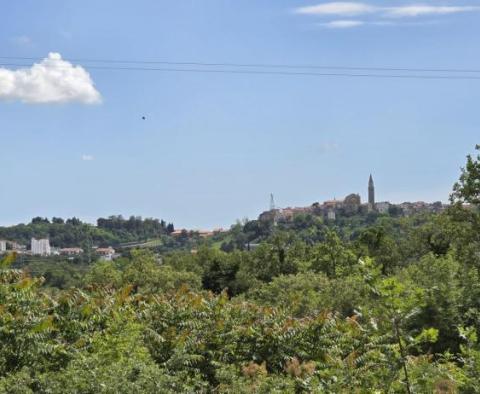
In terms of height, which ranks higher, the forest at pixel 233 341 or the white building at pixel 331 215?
the white building at pixel 331 215

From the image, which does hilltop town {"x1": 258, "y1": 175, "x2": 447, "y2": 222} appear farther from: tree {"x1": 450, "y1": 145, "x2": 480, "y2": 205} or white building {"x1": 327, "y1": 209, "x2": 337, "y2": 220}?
tree {"x1": 450, "y1": 145, "x2": 480, "y2": 205}

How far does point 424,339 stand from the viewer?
15.0 feet

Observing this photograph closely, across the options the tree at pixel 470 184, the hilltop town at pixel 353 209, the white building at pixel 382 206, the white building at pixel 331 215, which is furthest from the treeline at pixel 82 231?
the tree at pixel 470 184

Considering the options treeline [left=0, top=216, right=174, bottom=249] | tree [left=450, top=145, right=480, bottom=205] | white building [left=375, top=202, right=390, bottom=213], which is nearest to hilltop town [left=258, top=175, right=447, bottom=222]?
white building [left=375, top=202, right=390, bottom=213]

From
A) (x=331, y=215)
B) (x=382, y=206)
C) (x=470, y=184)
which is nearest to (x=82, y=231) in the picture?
(x=331, y=215)

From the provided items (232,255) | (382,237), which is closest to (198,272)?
(232,255)

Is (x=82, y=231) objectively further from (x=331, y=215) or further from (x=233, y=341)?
(x=233, y=341)

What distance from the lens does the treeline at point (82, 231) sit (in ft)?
542

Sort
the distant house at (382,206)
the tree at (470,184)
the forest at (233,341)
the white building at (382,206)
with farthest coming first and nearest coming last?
1. the white building at (382,206)
2. the distant house at (382,206)
3. the tree at (470,184)
4. the forest at (233,341)

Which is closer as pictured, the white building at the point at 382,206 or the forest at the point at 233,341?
the forest at the point at 233,341

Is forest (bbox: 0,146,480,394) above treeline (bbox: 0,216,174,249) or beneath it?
beneath

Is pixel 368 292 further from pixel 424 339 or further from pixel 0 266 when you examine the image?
pixel 0 266

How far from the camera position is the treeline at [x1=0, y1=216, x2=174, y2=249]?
542 feet

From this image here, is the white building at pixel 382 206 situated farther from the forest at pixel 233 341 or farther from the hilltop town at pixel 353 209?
the forest at pixel 233 341
